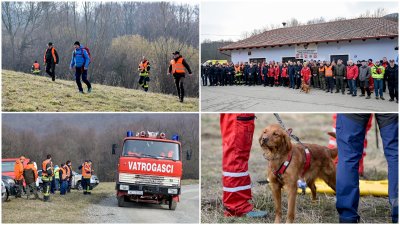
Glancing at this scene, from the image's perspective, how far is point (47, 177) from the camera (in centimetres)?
612

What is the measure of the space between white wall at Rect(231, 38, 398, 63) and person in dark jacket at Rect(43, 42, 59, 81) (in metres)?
3.29

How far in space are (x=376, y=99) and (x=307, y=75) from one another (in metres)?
1.99

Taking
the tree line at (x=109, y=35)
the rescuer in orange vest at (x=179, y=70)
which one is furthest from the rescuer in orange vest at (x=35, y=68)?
the rescuer in orange vest at (x=179, y=70)

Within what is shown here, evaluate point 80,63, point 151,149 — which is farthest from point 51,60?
point 151,149

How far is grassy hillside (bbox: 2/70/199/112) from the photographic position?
696 centimetres

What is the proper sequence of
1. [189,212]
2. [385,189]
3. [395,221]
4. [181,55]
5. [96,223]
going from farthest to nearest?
[181,55] < [385,189] < [189,212] < [96,223] < [395,221]

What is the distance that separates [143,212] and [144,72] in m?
3.27

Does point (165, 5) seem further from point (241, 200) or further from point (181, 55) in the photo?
point (241, 200)

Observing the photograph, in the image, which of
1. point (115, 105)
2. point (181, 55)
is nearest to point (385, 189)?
point (181, 55)

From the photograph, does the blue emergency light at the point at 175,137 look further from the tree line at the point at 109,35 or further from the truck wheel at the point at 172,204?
the tree line at the point at 109,35

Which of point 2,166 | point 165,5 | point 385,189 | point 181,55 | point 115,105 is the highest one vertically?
point 165,5

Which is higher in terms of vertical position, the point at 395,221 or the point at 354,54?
the point at 354,54

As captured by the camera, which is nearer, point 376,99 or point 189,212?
point 189,212

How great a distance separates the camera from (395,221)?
5109mm
